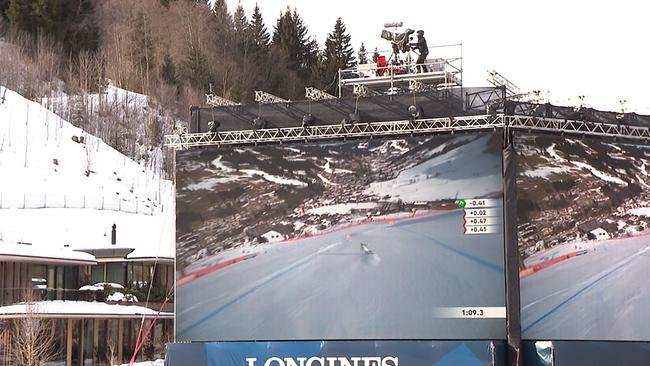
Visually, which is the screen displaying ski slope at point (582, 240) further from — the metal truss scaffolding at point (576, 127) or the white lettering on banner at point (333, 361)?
the white lettering on banner at point (333, 361)

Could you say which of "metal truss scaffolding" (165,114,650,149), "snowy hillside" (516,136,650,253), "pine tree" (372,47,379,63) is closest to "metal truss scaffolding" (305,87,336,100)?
"metal truss scaffolding" (165,114,650,149)

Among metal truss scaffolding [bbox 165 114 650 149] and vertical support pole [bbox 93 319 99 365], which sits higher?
metal truss scaffolding [bbox 165 114 650 149]

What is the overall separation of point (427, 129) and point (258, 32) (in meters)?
61.8

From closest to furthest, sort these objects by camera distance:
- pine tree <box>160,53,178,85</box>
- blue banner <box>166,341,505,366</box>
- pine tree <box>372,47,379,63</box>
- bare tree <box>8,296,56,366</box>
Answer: blue banner <box>166,341,505,366</box>
pine tree <box>372,47,379,63</box>
bare tree <box>8,296,56,366</box>
pine tree <box>160,53,178,85</box>

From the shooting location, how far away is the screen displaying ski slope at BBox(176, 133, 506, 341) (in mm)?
24625

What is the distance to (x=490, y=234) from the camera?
2455 cm

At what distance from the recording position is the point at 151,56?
8056cm

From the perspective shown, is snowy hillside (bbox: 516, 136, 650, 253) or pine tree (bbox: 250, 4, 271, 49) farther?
pine tree (bbox: 250, 4, 271, 49)

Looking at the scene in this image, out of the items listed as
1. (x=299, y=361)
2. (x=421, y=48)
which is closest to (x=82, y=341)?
(x=299, y=361)

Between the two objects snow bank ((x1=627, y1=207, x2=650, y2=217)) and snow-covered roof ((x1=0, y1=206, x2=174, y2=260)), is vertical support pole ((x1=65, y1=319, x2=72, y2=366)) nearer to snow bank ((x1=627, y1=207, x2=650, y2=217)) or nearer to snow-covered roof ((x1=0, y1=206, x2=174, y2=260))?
snow-covered roof ((x1=0, y1=206, x2=174, y2=260))

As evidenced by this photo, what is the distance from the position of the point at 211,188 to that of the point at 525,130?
8.09m

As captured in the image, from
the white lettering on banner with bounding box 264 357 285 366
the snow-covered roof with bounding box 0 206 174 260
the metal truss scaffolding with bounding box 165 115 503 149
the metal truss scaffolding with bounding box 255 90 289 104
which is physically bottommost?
the white lettering on banner with bounding box 264 357 285 366

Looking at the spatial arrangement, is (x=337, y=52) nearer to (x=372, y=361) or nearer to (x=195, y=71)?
(x=195, y=71)

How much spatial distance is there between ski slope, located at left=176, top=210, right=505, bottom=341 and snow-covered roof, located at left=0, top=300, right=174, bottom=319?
7.65 meters
